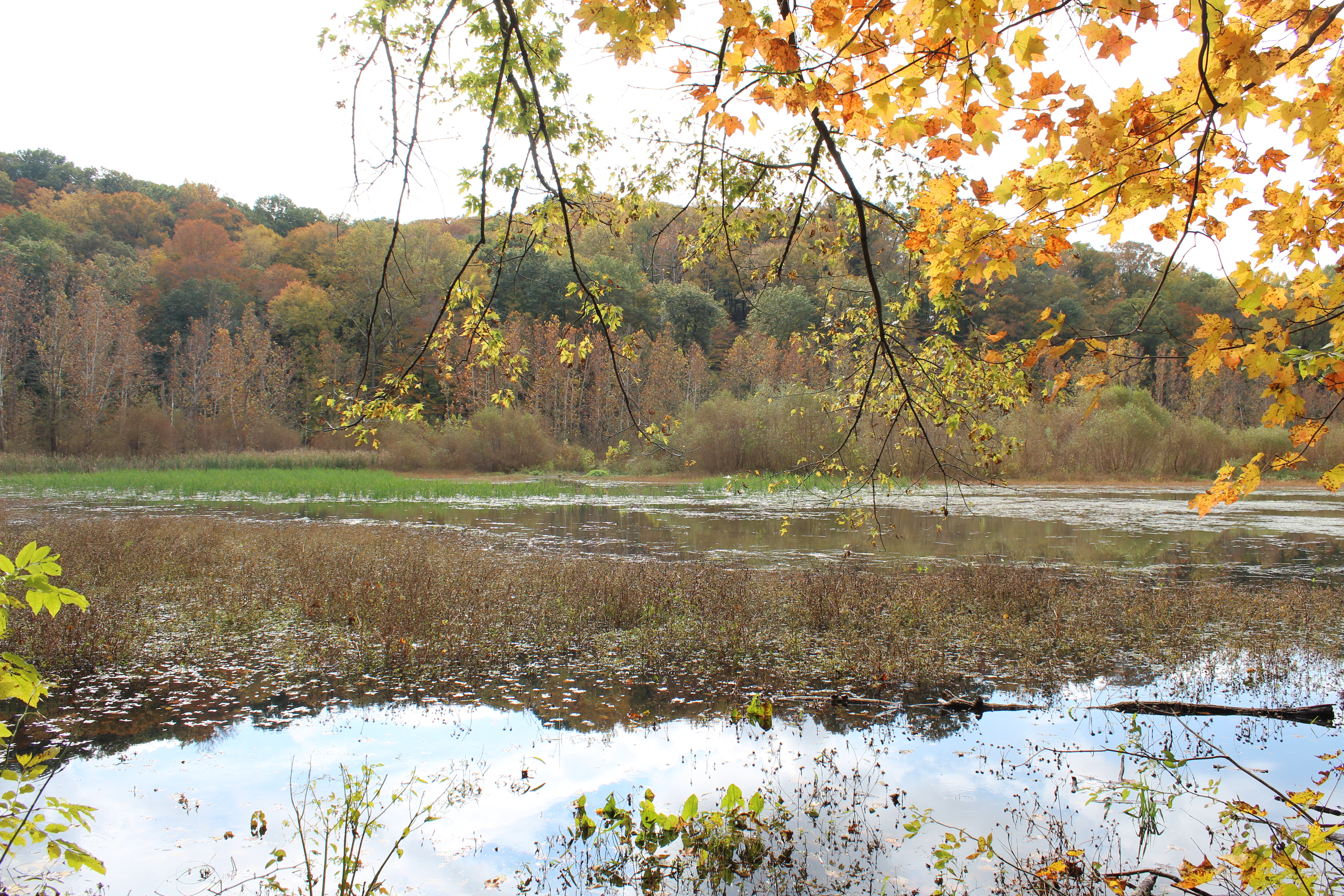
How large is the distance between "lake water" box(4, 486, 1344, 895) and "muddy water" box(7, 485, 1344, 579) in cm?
293

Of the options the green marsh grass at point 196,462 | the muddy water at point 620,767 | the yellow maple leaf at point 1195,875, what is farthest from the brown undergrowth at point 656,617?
the green marsh grass at point 196,462

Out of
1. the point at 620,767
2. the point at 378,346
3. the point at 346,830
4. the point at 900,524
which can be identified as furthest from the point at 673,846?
the point at 378,346

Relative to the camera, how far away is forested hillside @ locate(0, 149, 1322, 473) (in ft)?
99.7

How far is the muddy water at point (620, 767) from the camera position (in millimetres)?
3018

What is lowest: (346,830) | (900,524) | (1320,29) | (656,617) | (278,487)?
(900,524)

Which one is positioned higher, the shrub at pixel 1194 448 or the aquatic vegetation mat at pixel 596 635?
the shrub at pixel 1194 448

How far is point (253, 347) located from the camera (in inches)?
1647

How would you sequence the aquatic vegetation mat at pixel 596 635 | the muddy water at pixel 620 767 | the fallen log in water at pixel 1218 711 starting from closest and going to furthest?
the muddy water at pixel 620 767, the fallen log in water at pixel 1218 711, the aquatic vegetation mat at pixel 596 635

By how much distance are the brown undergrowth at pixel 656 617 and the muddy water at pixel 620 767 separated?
58 cm

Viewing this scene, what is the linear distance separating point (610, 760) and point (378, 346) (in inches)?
1680

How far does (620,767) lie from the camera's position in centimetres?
387

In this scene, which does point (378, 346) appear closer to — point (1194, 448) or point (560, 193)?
point (1194, 448)

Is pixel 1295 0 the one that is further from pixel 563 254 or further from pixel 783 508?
pixel 783 508

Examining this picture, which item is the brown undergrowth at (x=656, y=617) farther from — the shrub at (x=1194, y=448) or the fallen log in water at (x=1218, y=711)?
the shrub at (x=1194, y=448)
